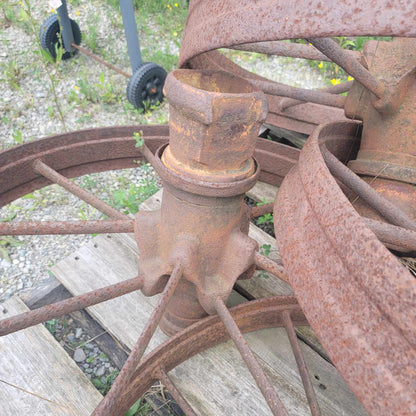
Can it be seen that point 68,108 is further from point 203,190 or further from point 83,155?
point 203,190

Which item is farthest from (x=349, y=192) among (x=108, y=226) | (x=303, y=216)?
(x=108, y=226)

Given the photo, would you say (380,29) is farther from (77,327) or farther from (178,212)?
(77,327)

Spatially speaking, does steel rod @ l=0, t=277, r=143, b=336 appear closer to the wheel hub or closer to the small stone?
the wheel hub

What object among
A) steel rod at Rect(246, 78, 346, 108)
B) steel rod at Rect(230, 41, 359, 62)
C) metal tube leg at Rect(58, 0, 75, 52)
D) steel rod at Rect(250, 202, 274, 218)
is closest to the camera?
steel rod at Rect(230, 41, 359, 62)

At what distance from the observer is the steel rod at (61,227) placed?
59.3 inches

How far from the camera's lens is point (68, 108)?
147 inches

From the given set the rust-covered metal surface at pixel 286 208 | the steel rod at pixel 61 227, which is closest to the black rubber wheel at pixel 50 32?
the rust-covered metal surface at pixel 286 208

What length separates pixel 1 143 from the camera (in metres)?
3.32

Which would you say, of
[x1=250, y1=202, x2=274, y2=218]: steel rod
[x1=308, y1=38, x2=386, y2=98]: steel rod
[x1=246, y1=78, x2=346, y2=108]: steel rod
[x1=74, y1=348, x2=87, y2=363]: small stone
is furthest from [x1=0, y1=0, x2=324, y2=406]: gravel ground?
[x1=308, y1=38, x2=386, y2=98]: steel rod

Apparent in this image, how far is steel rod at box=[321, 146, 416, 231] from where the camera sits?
5.02ft

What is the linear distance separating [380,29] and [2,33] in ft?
14.8

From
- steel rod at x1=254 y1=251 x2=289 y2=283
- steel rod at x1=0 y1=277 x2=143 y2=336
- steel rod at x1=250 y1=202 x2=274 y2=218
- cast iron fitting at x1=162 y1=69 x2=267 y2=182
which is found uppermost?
cast iron fitting at x1=162 y1=69 x2=267 y2=182

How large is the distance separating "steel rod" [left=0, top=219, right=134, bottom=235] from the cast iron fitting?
0.39m

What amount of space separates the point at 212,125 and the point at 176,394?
1059 millimetres
